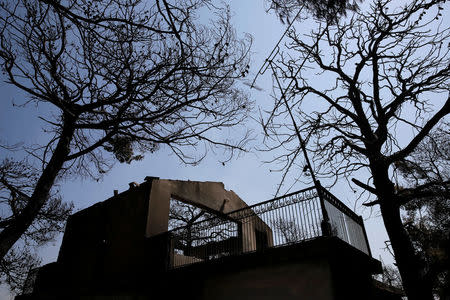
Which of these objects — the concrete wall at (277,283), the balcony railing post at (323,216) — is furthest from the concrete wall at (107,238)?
the balcony railing post at (323,216)

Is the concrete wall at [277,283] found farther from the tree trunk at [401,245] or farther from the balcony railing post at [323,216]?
the tree trunk at [401,245]

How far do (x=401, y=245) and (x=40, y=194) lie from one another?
11021 millimetres

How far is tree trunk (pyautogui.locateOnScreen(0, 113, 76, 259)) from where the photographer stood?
7.16 meters

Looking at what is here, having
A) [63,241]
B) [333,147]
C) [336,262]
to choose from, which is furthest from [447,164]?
[63,241]

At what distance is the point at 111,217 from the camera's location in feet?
49.2

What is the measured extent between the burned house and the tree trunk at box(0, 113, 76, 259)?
16.5ft

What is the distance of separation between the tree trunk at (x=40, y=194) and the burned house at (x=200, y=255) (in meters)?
5.03

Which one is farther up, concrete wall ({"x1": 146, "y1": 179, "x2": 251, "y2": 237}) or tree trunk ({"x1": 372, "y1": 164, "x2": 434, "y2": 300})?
concrete wall ({"x1": 146, "y1": 179, "x2": 251, "y2": 237})

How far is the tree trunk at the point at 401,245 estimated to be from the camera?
7941mm

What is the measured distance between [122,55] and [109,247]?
1033 cm

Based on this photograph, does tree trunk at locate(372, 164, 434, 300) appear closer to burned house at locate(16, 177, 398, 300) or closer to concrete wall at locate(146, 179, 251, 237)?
burned house at locate(16, 177, 398, 300)

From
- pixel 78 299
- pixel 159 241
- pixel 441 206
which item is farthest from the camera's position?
pixel 441 206

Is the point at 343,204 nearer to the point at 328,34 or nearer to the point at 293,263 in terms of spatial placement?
the point at 293,263

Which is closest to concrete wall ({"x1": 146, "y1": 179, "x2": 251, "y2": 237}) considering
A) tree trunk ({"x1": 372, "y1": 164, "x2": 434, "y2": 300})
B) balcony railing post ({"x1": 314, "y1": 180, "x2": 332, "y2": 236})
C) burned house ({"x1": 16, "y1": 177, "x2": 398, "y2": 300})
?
burned house ({"x1": 16, "y1": 177, "x2": 398, "y2": 300})
